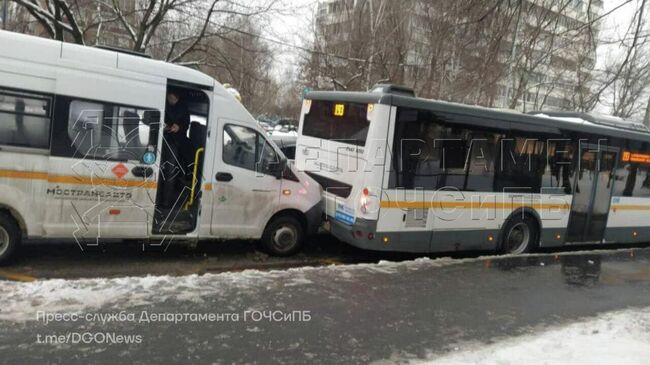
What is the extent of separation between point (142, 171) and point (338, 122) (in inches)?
131

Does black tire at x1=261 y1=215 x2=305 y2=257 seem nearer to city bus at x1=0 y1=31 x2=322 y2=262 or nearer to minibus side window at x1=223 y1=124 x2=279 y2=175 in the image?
city bus at x1=0 y1=31 x2=322 y2=262

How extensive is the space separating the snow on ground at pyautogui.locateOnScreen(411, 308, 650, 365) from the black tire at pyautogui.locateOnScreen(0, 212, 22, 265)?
5.40 m

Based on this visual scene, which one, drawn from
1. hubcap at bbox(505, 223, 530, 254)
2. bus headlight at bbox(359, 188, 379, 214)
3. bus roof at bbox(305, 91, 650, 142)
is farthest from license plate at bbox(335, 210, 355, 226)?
hubcap at bbox(505, 223, 530, 254)

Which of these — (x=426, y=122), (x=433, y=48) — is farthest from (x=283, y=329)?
(x=433, y=48)

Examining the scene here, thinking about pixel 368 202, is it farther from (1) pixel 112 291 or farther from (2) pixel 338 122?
(1) pixel 112 291

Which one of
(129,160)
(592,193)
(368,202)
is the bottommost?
(368,202)

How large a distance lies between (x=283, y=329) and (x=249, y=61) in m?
21.4

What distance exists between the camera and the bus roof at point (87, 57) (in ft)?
21.3

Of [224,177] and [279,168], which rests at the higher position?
[279,168]

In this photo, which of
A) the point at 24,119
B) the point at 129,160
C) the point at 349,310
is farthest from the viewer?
the point at 129,160

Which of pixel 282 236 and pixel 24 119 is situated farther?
pixel 282 236

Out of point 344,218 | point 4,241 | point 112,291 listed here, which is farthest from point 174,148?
point 112,291

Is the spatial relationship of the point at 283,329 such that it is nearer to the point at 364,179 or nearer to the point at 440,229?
the point at 364,179

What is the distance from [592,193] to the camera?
11.1 meters
